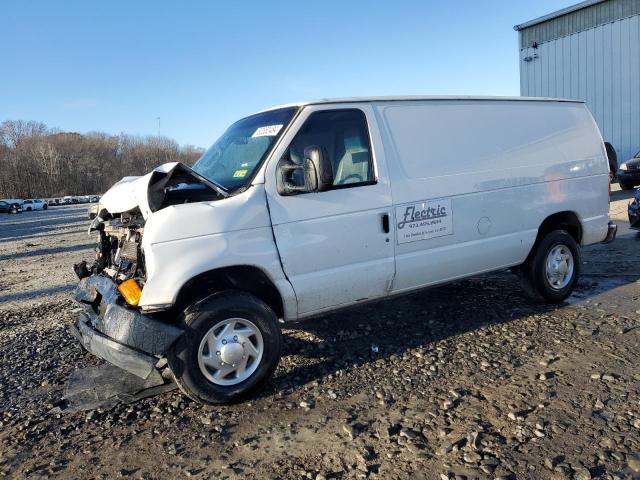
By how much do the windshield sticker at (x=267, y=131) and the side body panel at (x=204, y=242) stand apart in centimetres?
52

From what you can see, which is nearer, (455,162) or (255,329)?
(255,329)

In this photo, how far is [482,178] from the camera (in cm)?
472

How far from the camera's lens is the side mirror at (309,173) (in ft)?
11.9

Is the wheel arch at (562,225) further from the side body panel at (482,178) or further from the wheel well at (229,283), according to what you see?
the wheel well at (229,283)

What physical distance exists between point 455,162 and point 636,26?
2250cm

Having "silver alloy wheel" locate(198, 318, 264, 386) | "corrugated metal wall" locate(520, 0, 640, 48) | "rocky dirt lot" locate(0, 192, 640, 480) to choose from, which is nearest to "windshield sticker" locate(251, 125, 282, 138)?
"silver alloy wheel" locate(198, 318, 264, 386)

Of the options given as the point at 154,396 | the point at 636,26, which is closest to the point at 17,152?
the point at 636,26

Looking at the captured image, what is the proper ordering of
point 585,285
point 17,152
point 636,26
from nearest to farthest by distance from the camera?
point 585,285 → point 636,26 → point 17,152

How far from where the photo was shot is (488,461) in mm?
2693

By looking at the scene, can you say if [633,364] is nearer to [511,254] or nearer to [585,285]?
[511,254]

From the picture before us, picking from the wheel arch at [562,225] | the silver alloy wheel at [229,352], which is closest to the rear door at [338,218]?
the silver alloy wheel at [229,352]

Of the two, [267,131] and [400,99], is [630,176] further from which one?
[267,131]

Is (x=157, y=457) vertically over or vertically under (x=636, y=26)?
under

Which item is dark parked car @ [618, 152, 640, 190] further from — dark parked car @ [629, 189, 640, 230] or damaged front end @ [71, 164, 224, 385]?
damaged front end @ [71, 164, 224, 385]
